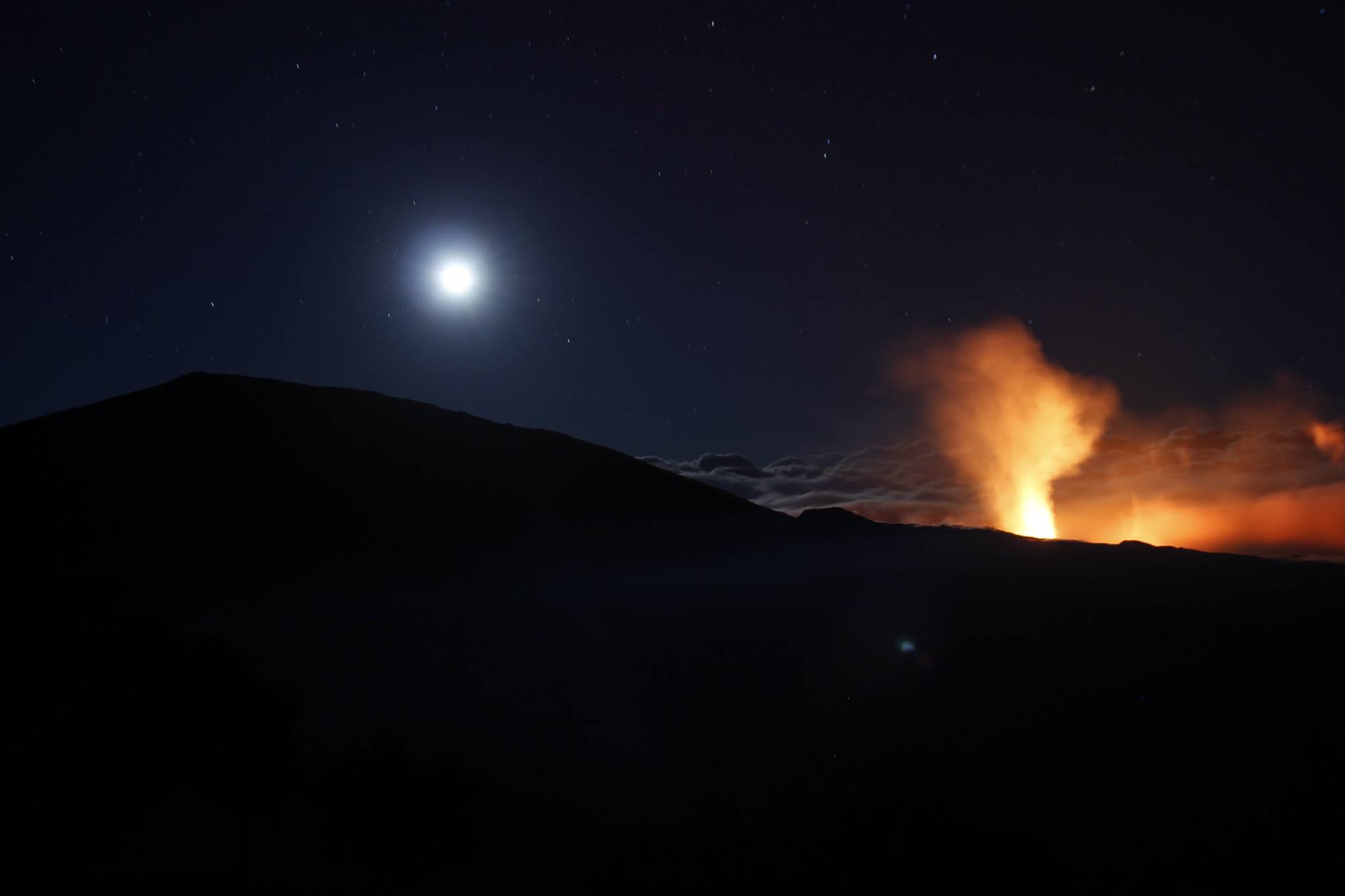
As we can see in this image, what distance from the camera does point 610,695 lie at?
141 feet

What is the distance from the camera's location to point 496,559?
75.4 metres

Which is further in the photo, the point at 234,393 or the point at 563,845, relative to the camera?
the point at 234,393

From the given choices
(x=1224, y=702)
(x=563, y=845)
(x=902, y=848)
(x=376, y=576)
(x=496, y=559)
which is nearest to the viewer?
(x=902, y=848)

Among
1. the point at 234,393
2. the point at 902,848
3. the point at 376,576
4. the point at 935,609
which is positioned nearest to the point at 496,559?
the point at 376,576

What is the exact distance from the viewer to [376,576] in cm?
6944

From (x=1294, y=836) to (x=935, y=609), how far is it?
137 ft

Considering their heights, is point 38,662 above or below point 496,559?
below

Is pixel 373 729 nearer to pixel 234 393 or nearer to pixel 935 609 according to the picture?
pixel 935 609

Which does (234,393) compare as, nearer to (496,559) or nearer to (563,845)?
(496,559)

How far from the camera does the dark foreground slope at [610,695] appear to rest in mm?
15320

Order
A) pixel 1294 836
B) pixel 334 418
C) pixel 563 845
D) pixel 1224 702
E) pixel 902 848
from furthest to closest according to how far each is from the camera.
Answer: pixel 334 418, pixel 1224 702, pixel 563 845, pixel 902 848, pixel 1294 836

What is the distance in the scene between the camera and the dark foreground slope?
15.3 metres

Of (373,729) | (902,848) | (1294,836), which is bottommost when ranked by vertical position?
(373,729)

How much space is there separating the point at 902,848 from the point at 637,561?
2507 inches
